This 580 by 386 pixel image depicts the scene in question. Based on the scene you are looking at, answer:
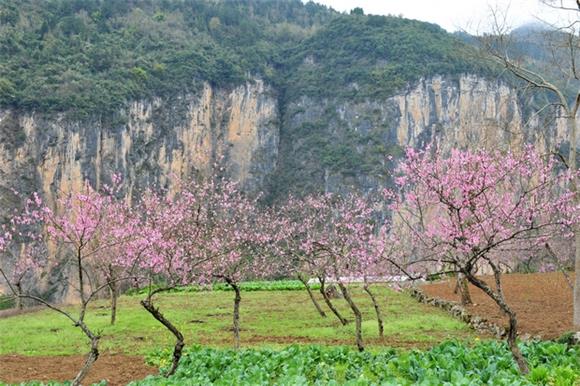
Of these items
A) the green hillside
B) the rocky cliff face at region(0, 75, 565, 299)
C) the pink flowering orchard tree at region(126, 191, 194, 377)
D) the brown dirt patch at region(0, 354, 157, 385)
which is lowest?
the brown dirt patch at region(0, 354, 157, 385)

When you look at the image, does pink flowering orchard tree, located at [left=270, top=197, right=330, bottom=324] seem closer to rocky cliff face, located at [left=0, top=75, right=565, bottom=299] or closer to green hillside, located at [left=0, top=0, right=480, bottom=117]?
rocky cliff face, located at [left=0, top=75, right=565, bottom=299]

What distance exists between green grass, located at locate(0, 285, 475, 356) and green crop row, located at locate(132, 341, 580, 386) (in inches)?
125

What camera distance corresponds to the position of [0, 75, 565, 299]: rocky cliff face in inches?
2729

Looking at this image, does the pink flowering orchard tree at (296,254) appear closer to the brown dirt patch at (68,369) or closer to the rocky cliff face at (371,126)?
the brown dirt patch at (68,369)

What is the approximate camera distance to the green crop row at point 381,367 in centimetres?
845

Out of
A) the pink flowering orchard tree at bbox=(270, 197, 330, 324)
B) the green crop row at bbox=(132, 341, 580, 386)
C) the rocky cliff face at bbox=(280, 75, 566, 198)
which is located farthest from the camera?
the rocky cliff face at bbox=(280, 75, 566, 198)

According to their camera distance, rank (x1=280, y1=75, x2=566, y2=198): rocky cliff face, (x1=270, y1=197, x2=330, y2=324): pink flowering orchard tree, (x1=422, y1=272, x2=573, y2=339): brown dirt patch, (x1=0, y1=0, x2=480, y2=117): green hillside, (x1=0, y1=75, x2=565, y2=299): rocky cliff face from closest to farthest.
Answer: (x1=422, y1=272, x2=573, y2=339): brown dirt patch, (x1=270, y1=197, x2=330, y2=324): pink flowering orchard tree, (x1=0, y1=0, x2=480, y2=117): green hillside, (x1=0, y1=75, x2=565, y2=299): rocky cliff face, (x1=280, y1=75, x2=566, y2=198): rocky cliff face

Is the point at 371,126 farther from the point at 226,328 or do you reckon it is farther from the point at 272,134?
the point at 226,328

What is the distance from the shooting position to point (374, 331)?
19375mm

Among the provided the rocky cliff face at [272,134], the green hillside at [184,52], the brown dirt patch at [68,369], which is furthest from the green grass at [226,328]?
the green hillside at [184,52]

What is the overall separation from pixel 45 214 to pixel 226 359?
5333 millimetres

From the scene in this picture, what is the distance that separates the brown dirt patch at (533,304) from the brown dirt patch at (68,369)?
1046 centimetres

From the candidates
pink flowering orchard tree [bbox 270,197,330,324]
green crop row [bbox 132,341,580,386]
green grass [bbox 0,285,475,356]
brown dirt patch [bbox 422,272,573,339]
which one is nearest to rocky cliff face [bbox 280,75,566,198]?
pink flowering orchard tree [bbox 270,197,330,324]

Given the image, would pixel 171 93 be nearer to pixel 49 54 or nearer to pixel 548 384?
pixel 49 54
